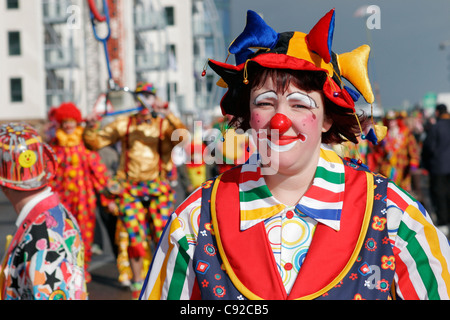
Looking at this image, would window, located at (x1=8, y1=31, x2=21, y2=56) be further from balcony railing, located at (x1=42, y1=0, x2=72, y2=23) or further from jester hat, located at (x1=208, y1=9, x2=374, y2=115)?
jester hat, located at (x1=208, y1=9, x2=374, y2=115)

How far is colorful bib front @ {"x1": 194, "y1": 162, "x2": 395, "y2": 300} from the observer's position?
5.92 feet

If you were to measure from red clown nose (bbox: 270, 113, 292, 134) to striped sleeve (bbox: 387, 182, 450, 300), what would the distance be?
1.31ft

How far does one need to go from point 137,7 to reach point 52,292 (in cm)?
3848

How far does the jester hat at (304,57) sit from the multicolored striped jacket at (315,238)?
26 centimetres

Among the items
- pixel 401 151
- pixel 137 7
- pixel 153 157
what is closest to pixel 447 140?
pixel 401 151

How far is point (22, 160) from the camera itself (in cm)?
271

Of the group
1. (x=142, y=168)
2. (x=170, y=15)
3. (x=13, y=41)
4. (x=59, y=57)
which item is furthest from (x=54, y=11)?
(x=142, y=168)

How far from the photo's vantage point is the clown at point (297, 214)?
182 centimetres

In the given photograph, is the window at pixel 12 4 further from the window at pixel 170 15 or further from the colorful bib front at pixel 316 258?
the colorful bib front at pixel 316 258

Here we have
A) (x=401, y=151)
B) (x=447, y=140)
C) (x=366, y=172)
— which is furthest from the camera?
(x=401, y=151)

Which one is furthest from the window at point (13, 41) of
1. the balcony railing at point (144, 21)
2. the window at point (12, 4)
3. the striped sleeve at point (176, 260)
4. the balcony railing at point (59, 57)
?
the striped sleeve at point (176, 260)

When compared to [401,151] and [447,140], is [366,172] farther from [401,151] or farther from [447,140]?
[401,151]

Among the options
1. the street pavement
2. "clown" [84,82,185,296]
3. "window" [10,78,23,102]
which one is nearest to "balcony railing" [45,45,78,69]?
"window" [10,78,23,102]
